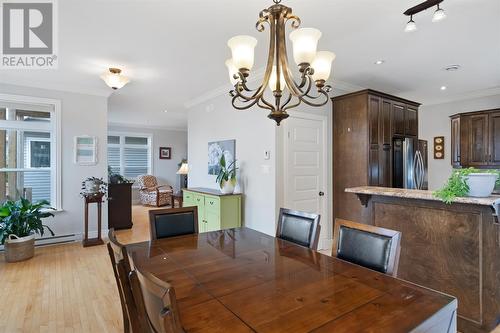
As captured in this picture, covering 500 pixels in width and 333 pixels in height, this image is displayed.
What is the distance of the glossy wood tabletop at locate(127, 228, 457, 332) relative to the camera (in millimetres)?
939

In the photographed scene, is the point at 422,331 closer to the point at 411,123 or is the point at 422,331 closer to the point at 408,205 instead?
the point at 408,205

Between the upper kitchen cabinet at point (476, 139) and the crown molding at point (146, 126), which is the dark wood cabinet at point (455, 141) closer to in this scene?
the upper kitchen cabinet at point (476, 139)

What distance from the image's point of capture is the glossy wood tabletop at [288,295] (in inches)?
37.0

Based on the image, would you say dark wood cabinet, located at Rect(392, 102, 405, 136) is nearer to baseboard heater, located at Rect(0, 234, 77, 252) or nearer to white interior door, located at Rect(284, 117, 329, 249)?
white interior door, located at Rect(284, 117, 329, 249)

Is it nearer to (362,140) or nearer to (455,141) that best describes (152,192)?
(362,140)

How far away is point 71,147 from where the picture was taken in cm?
456

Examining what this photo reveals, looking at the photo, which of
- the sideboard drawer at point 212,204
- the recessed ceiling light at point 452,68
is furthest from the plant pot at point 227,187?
the recessed ceiling light at point 452,68

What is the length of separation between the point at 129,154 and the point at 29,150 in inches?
180

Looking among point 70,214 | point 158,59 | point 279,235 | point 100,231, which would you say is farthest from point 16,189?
point 279,235

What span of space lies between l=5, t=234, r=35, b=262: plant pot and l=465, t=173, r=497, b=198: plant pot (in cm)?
513

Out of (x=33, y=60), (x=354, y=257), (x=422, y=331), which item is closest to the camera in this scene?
(x=422, y=331)

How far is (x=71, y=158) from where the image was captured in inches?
179


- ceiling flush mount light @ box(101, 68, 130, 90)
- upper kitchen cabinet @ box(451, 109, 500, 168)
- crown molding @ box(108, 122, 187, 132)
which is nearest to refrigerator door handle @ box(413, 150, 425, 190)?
upper kitchen cabinet @ box(451, 109, 500, 168)

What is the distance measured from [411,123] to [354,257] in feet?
12.5
